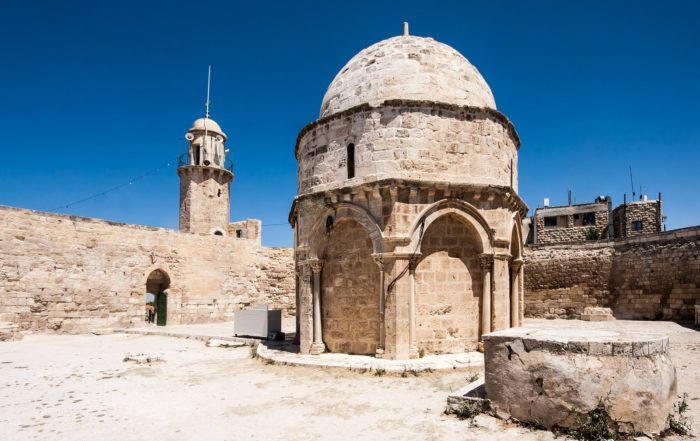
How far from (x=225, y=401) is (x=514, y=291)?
25.7 feet

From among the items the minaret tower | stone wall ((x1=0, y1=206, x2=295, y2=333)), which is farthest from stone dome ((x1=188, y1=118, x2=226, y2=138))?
stone wall ((x1=0, y1=206, x2=295, y2=333))

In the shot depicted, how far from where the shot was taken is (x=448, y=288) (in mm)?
10180

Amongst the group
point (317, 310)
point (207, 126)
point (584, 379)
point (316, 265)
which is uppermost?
point (207, 126)

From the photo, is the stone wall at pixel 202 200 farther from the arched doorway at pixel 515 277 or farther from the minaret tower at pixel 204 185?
the arched doorway at pixel 515 277

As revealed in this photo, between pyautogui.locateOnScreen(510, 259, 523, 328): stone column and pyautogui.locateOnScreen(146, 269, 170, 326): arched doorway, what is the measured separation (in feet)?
50.3

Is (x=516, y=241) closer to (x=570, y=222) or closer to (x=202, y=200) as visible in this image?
(x=202, y=200)

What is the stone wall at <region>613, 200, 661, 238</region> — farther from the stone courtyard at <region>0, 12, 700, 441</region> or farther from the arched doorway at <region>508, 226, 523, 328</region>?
the arched doorway at <region>508, 226, 523, 328</region>

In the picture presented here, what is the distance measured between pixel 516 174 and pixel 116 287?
16.1 metres

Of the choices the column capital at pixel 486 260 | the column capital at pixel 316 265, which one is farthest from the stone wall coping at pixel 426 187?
the column capital at pixel 316 265

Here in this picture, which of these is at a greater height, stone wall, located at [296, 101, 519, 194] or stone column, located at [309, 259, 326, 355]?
stone wall, located at [296, 101, 519, 194]

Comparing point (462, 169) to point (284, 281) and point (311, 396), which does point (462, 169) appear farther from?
point (284, 281)

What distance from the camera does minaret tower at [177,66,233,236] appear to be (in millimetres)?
28281

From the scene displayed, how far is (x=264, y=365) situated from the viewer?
1001cm

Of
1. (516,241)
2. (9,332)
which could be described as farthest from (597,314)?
(9,332)
